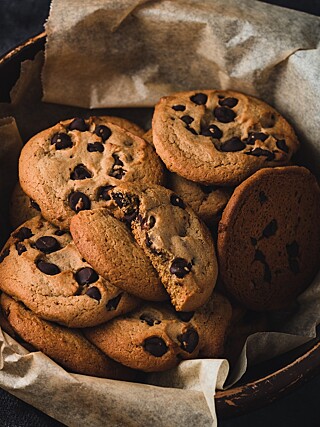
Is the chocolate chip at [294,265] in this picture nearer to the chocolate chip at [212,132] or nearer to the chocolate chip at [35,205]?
the chocolate chip at [212,132]

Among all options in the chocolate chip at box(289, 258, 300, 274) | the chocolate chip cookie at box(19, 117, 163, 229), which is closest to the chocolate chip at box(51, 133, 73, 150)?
the chocolate chip cookie at box(19, 117, 163, 229)

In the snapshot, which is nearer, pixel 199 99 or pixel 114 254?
pixel 114 254

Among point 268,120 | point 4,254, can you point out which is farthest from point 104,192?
point 268,120

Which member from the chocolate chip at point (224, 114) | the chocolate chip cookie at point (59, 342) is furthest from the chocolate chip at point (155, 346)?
the chocolate chip at point (224, 114)

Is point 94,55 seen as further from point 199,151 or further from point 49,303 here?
point 49,303

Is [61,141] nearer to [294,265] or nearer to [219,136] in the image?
[219,136]

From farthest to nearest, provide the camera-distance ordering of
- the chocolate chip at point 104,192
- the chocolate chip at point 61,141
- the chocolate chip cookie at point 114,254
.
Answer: the chocolate chip at point 61,141
the chocolate chip at point 104,192
the chocolate chip cookie at point 114,254

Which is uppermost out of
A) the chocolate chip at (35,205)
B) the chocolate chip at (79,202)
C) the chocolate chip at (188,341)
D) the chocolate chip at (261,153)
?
the chocolate chip at (79,202)

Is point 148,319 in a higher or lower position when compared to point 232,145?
lower
